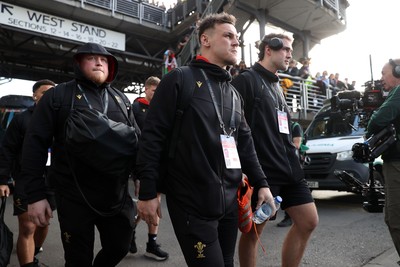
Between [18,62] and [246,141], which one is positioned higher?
[18,62]

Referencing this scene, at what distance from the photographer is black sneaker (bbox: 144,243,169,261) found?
3.99 meters

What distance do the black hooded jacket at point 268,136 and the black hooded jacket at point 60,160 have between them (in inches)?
41.5

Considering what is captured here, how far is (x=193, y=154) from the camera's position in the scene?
192cm

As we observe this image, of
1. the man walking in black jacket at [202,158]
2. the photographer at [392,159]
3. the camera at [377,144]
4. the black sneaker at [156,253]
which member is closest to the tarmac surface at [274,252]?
the black sneaker at [156,253]

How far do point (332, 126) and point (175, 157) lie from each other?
267 inches

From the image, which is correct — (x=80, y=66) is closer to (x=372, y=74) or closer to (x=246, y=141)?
(x=246, y=141)

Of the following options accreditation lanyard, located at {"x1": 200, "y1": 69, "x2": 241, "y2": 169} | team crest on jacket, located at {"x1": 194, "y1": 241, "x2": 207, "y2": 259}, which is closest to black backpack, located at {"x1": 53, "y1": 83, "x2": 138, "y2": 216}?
Result: accreditation lanyard, located at {"x1": 200, "y1": 69, "x2": 241, "y2": 169}

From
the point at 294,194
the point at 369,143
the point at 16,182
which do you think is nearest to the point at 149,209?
the point at 294,194

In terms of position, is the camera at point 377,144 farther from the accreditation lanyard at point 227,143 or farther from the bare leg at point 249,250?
the accreditation lanyard at point 227,143

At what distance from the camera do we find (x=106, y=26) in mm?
15367

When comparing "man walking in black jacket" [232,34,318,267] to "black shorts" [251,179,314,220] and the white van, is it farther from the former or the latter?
the white van

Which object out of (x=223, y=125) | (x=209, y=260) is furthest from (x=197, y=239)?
(x=223, y=125)

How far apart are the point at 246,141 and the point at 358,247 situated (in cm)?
292

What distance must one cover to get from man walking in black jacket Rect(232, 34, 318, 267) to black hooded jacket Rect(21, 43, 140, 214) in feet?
3.47
